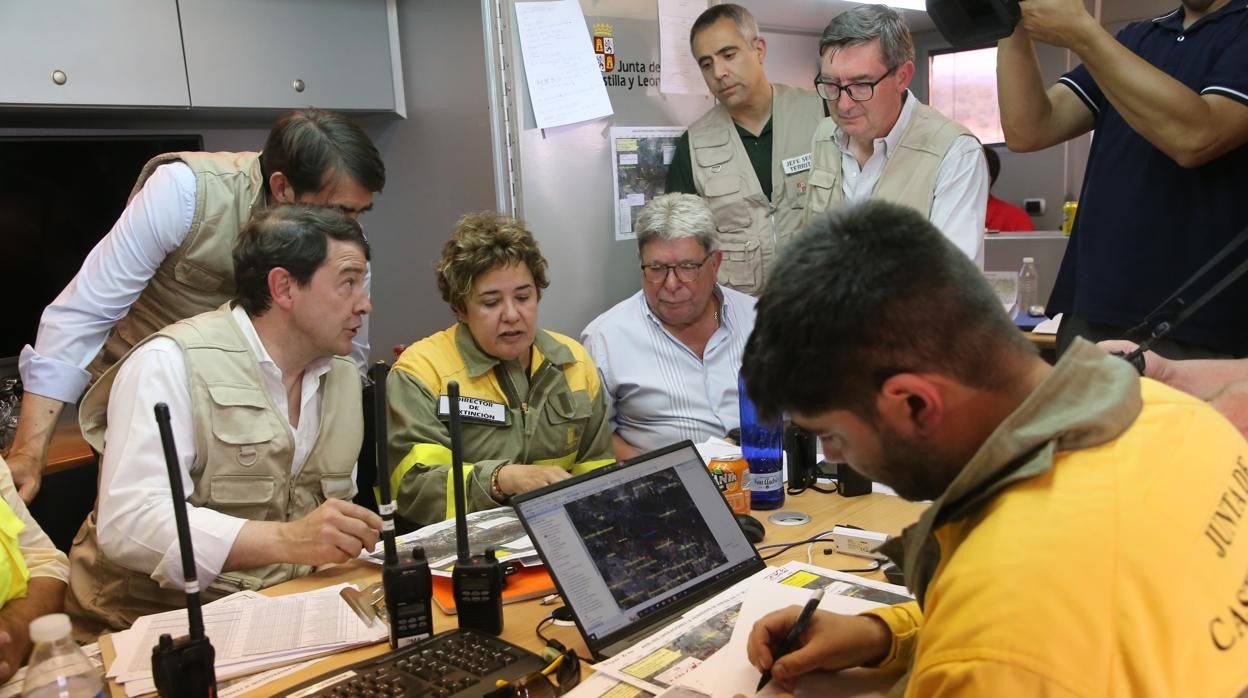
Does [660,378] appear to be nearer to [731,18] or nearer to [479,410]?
[479,410]

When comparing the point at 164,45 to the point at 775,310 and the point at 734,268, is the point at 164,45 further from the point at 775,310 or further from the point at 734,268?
the point at 775,310

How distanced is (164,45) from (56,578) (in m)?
1.65

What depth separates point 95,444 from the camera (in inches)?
68.3

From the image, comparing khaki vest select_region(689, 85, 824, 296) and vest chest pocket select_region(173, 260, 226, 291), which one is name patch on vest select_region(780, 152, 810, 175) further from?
vest chest pocket select_region(173, 260, 226, 291)

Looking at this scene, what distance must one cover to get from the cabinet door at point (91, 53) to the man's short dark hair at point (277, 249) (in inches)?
41.2

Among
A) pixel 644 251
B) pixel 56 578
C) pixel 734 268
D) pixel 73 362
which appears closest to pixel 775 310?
pixel 56 578

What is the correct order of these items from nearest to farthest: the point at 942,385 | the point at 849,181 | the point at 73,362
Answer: the point at 942,385 < the point at 73,362 < the point at 849,181

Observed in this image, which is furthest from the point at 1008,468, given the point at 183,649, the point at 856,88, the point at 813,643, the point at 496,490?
the point at 856,88

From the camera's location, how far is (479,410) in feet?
6.75

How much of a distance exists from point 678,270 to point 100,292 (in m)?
1.36

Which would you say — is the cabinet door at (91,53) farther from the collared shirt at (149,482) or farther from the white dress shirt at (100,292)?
the collared shirt at (149,482)

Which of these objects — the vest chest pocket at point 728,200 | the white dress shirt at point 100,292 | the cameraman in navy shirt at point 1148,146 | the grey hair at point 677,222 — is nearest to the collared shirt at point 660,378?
the grey hair at point 677,222

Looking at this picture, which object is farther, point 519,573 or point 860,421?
point 519,573

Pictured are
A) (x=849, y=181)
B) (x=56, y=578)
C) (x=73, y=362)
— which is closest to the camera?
(x=56, y=578)
